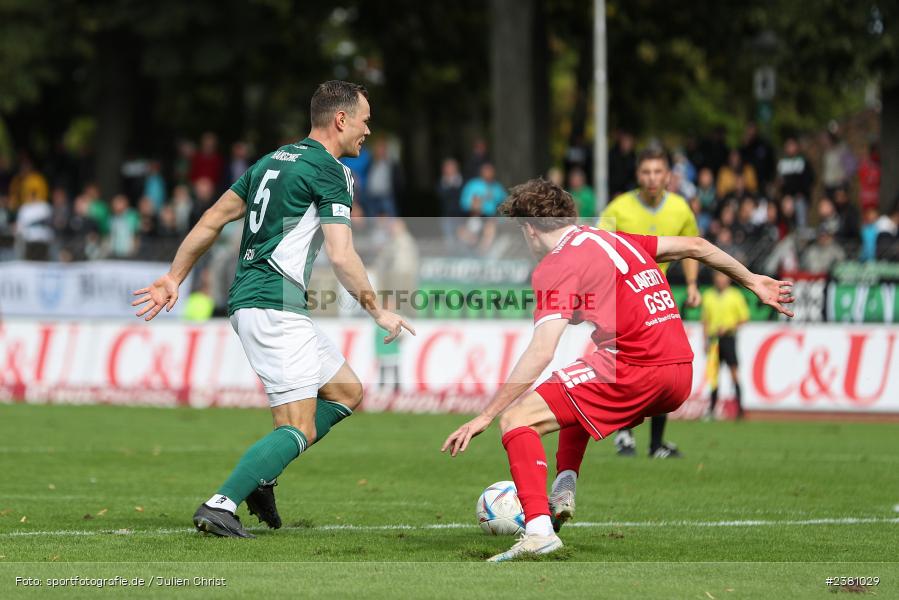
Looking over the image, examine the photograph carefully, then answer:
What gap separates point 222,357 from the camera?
66.6 feet

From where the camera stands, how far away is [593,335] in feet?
27.6

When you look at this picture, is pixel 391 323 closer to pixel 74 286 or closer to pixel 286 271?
pixel 286 271

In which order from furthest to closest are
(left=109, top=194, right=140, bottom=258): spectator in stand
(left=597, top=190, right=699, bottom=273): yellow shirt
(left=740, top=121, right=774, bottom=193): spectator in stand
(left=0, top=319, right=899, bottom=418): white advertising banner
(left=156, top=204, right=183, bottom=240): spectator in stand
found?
(left=109, top=194, right=140, bottom=258): spectator in stand
(left=156, top=204, right=183, bottom=240): spectator in stand
(left=740, top=121, right=774, bottom=193): spectator in stand
(left=0, top=319, right=899, bottom=418): white advertising banner
(left=597, top=190, right=699, bottom=273): yellow shirt

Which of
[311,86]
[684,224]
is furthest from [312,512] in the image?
[311,86]

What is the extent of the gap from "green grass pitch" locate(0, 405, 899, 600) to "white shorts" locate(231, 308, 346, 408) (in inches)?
32.9

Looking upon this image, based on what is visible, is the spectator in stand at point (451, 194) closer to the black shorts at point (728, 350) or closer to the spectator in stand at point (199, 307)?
the spectator in stand at point (199, 307)

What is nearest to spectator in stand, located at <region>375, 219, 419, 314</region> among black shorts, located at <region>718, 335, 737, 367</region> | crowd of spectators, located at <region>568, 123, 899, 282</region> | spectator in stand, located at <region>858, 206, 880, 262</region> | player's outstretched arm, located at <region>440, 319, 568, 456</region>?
crowd of spectators, located at <region>568, 123, 899, 282</region>

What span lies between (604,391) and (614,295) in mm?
507

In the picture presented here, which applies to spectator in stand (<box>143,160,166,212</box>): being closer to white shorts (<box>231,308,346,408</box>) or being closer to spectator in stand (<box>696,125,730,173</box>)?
spectator in stand (<box>696,125,730,173</box>)

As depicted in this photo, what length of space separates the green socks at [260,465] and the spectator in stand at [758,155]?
17.5m

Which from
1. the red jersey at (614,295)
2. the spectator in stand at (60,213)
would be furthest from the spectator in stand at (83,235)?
the red jersey at (614,295)

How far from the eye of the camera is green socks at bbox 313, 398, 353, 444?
8867 millimetres

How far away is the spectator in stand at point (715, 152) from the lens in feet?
83.6

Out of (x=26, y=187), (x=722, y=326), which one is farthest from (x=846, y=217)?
(x=26, y=187)
